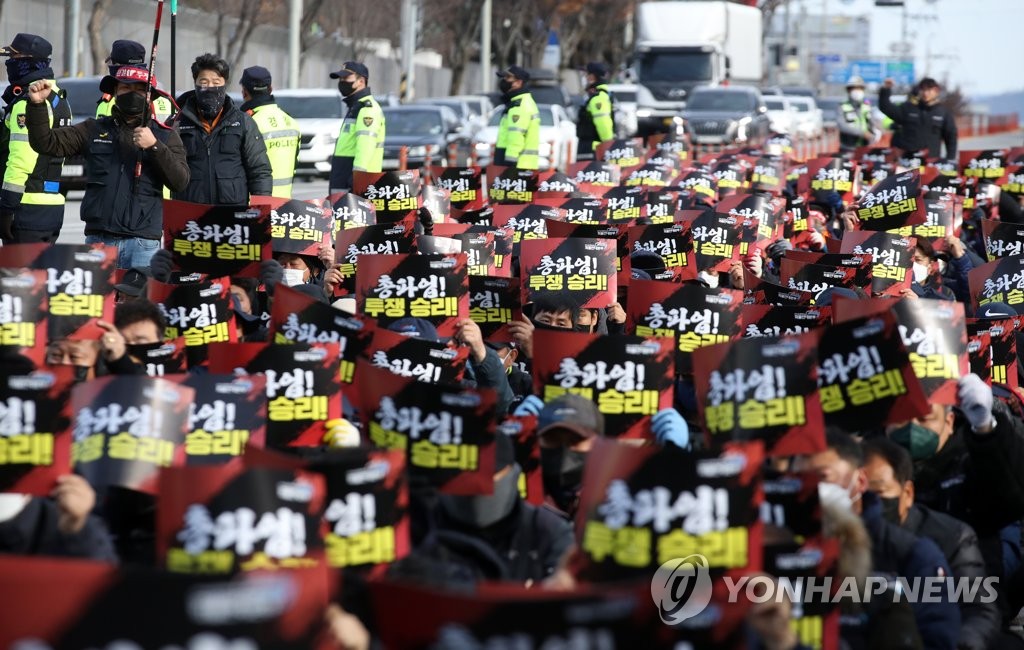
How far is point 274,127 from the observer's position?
42.5 ft

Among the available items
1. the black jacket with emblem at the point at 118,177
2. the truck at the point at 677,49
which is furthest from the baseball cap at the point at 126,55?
the truck at the point at 677,49

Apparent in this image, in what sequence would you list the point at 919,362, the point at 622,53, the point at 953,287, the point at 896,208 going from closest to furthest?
the point at 919,362 < the point at 953,287 < the point at 896,208 < the point at 622,53

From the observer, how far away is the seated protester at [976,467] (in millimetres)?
6562

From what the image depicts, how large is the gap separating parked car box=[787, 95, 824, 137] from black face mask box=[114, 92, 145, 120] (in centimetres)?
4036

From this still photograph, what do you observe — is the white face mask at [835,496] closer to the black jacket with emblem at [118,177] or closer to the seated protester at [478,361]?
the seated protester at [478,361]

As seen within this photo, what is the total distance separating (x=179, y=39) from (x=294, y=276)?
36.8 meters

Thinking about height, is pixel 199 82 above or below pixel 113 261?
above

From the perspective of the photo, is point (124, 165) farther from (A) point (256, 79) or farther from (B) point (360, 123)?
(B) point (360, 123)

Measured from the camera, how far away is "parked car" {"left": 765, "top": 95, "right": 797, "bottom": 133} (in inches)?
1820

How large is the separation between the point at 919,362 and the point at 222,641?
409cm

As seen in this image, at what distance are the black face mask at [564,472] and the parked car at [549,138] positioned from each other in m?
26.6

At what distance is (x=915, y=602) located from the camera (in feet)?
18.8

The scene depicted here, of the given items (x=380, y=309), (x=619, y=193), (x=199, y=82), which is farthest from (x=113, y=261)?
(x=619, y=193)

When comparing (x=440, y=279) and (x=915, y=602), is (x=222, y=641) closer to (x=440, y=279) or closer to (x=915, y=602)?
(x=915, y=602)
